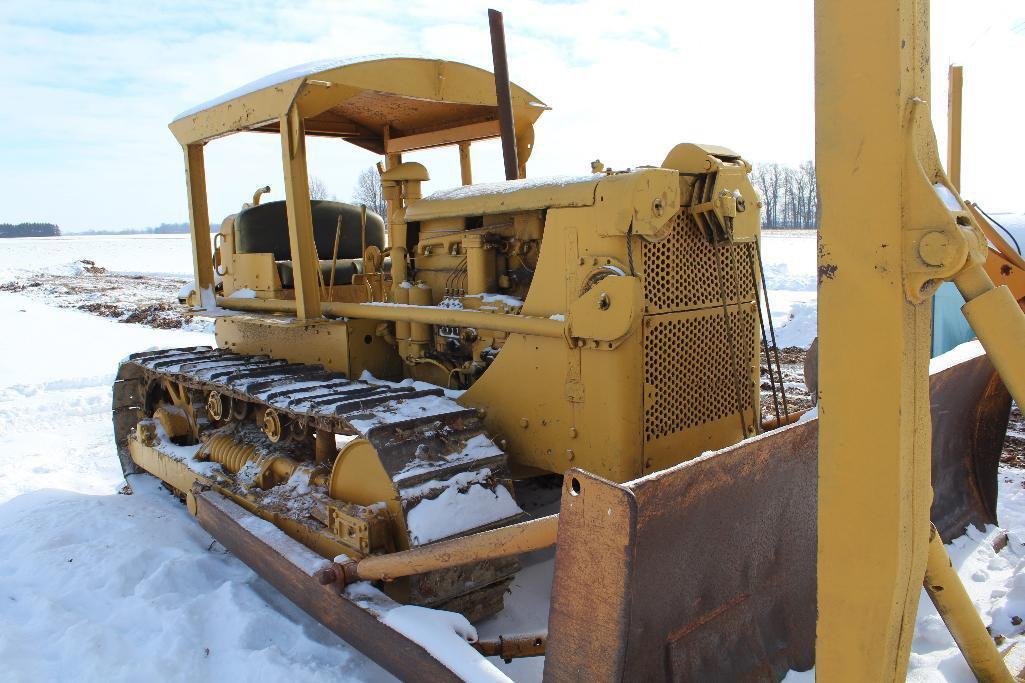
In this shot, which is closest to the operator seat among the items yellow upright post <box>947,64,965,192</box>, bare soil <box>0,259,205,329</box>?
yellow upright post <box>947,64,965,192</box>

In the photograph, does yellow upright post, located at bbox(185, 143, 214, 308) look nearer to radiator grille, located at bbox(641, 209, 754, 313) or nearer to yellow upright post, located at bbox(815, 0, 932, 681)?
radiator grille, located at bbox(641, 209, 754, 313)

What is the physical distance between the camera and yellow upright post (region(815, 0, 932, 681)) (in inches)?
64.6

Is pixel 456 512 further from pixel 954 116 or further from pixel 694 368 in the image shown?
pixel 954 116

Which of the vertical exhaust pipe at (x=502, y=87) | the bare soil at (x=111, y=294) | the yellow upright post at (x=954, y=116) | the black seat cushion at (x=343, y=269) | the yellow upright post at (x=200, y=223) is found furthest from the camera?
the bare soil at (x=111, y=294)

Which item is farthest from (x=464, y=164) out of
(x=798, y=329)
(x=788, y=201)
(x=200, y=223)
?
(x=788, y=201)

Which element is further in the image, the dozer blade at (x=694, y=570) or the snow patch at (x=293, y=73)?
the snow patch at (x=293, y=73)

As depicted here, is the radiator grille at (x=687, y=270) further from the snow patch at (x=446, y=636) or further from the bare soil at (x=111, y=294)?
the bare soil at (x=111, y=294)

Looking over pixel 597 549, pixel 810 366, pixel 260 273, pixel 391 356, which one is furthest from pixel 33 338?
pixel 597 549

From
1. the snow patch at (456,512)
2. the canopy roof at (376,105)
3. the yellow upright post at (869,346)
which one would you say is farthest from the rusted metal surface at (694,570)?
the canopy roof at (376,105)

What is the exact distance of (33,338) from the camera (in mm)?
15797

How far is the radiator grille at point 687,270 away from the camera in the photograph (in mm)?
3424

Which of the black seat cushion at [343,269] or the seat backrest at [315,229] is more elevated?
the seat backrest at [315,229]

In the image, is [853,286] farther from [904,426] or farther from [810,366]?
[810,366]

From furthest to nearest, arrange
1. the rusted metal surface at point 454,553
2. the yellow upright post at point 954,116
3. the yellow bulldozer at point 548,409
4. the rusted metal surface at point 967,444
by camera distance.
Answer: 1. the yellow upright post at point 954,116
2. the rusted metal surface at point 967,444
3. the rusted metal surface at point 454,553
4. the yellow bulldozer at point 548,409
